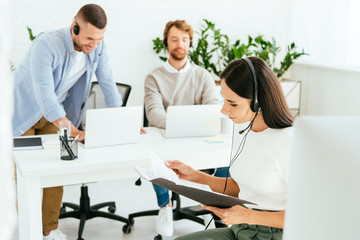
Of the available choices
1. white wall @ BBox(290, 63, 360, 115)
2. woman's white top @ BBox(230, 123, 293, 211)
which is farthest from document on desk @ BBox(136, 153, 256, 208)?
white wall @ BBox(290, 63, 360, 115)

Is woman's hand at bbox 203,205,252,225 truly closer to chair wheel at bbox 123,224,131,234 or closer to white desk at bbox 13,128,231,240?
white desk at bbox 13,128,231,240

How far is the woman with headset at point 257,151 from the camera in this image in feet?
4.58

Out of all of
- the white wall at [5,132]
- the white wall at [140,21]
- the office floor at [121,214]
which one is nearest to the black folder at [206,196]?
the white wall at [5,132]

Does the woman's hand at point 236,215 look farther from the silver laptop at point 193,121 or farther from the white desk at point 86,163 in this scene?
the silver laptop at point 193,121

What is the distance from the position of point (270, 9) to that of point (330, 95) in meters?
1.18

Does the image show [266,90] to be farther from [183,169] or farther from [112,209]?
[112,209]

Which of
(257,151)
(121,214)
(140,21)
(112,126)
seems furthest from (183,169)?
(140,21)

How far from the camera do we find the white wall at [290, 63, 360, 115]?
11.4 feet

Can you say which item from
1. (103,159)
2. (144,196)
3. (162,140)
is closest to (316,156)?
(103,159)

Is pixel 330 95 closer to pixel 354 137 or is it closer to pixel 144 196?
pixel 144 196

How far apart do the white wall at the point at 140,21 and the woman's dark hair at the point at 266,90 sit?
2599mm

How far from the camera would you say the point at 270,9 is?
4.40 meters

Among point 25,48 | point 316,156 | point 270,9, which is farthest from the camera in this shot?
point 270,9

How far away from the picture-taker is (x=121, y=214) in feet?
10.0
